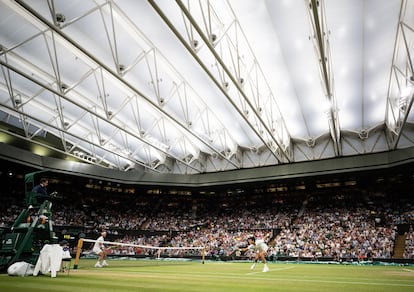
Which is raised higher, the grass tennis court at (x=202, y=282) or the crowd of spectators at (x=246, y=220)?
the crowd of spectators at (x=246, y=220)

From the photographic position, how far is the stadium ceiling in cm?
1374

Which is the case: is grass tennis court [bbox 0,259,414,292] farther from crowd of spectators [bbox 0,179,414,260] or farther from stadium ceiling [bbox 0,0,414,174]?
crowd of spectators [bbox 0,179,414,260]

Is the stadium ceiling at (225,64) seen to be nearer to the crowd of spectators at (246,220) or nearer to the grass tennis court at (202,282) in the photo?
the crowd of spectators at (246,220)

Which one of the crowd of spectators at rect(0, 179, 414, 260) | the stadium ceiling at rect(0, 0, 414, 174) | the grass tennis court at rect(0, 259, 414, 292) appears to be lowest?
the grass tennis court at rect(0, 259, 414, 292)

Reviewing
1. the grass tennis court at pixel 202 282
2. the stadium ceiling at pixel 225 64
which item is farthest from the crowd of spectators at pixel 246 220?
the grass tennis court at pixel 202 282

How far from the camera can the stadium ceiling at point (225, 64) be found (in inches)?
541

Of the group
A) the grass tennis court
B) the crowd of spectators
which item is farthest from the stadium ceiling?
the grass tennis court

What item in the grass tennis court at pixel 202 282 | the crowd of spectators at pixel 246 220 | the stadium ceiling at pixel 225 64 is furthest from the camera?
the crowd of spectators at pixel 246 220

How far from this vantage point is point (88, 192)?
41.4m

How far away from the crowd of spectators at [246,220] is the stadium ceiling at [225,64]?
7.21 m

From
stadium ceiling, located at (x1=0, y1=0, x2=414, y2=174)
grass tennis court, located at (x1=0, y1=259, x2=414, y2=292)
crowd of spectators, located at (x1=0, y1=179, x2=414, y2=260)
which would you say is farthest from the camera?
crowd of spectators, located at (x1=0, y1=179, x2=414, y2=260)

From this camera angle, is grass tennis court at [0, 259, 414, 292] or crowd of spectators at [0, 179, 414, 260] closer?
grass tennis court at [0, 259, 414, 292]

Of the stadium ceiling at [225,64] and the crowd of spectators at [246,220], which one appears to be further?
the crowd of spectators at [246,220]

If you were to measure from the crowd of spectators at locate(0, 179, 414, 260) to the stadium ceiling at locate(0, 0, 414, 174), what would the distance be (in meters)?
7.21
